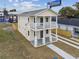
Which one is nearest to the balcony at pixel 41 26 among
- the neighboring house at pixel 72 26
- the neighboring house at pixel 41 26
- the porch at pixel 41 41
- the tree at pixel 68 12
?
the neighboring house at pixel 41 26

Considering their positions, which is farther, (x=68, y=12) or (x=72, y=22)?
(x=68, y=12)

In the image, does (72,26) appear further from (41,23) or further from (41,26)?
(41,26)

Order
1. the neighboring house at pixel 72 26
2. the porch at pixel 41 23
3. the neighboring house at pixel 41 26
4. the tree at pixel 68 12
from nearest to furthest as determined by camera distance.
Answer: the neighboring house at pixel 41 26, the porch at pixel 41 23, the neighboring house at pixel 72 26, the tree at pixel 68 12

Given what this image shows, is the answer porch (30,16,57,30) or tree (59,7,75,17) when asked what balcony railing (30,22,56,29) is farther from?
tree (59,7,75,17)

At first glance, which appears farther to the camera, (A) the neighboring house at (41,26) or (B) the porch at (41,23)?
(B) the porch at (41,23)

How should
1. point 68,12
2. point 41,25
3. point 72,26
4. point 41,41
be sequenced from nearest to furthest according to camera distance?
point 41,41 → point 41,25 → point 72,26 → point 68,12

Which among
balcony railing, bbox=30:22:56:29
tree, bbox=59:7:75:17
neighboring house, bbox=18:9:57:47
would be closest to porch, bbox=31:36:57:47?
neighboring house, bbox=18:9:57:47

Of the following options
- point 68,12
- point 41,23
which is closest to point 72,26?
point 41,23

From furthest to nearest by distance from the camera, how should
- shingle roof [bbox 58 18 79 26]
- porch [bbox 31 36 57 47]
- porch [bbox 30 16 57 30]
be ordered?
shingle roof [bbox 58 18 79 26] < porch [bbox 30 16 57 30] < porch [bbox 31 36 57 47]

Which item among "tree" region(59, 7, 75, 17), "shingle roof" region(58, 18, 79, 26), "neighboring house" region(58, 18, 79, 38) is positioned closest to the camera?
"neighboring house" region(58, 18, 79, 38)

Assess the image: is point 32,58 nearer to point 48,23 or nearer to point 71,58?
point 71,58

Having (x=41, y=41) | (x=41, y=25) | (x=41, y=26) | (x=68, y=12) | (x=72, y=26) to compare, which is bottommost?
(x=41, y=41)

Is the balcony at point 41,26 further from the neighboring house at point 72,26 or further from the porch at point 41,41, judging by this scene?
the neighboring house at point 72,26

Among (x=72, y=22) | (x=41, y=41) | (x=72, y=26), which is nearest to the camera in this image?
(x=41, y=41)
